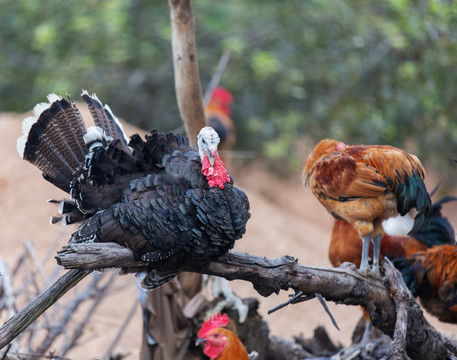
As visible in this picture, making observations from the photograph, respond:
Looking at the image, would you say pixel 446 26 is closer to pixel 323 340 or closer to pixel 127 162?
pixel 323 340

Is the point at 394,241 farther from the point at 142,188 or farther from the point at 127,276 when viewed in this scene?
the point at 127,276

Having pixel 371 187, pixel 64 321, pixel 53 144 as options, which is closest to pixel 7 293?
pixel 64 321

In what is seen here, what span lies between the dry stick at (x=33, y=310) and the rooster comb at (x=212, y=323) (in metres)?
1.30

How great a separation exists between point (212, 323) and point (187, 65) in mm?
2002

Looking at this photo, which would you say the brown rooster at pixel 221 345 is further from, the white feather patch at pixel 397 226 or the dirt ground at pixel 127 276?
the dirt ground at pixel 127 276

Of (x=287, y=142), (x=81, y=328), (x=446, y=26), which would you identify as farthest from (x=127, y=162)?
(x=287, y=142)

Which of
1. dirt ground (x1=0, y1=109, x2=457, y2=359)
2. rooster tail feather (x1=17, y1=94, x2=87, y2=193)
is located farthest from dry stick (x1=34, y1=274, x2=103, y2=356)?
dirt ground (x1=0, y1=109, x2=457, y2=359)

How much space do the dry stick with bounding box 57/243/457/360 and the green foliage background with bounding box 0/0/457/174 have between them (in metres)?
4.13

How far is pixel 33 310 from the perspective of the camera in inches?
118

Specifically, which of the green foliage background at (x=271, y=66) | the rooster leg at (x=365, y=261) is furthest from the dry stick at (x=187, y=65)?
the green foliage background at (x=271, y=66)

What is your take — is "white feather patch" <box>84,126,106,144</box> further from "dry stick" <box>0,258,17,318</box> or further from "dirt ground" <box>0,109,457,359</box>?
"dirt ground" <box>0,109,457,359</box>

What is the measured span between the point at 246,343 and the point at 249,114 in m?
5.88

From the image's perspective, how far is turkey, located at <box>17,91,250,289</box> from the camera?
3205mm

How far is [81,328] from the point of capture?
464 cm
